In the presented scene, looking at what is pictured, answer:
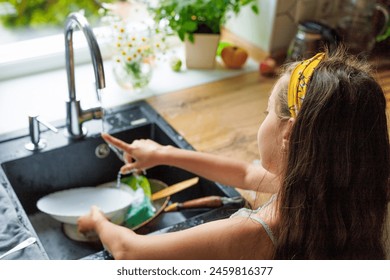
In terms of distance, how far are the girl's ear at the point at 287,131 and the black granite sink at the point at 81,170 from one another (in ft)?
0.94

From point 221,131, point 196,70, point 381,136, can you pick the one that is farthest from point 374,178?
point 196,70

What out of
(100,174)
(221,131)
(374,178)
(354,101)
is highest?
(354,101)

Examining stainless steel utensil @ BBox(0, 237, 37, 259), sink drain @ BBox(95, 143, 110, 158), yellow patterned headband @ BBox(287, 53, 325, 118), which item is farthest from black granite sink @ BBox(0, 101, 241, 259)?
yellow patterned headband @ BBox(287, 53, 325, 118)

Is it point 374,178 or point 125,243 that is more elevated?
point 374,178

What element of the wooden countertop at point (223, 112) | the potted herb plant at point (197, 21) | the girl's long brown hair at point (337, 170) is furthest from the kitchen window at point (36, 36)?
the girl's long brown hair at point (337, 170)

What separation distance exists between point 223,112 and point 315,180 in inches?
A: 24.1

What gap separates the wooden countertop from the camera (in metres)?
1.19

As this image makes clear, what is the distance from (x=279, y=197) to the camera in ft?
2.56

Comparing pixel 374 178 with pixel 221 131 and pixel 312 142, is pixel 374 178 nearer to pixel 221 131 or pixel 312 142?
pixel 312 142

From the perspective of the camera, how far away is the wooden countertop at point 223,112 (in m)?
1.19

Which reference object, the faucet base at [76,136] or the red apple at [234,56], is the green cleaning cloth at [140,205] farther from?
the red apple at [234,56]

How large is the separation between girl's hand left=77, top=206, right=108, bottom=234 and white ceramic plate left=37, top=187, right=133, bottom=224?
0.16ft
